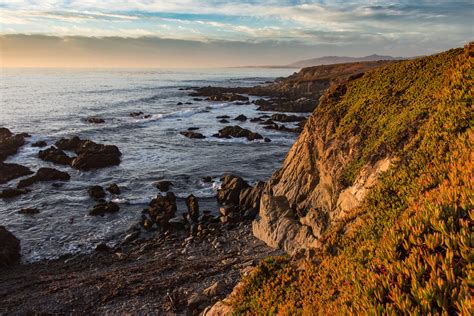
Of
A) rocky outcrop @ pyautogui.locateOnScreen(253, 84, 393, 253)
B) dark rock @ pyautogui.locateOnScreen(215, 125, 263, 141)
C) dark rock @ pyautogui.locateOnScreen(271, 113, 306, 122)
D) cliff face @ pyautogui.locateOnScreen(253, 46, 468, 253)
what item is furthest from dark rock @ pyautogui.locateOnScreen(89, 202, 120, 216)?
dark rock @ pyautogui.locateOnScreen(271, 113, 306, 122)

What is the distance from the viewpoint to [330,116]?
2200cm

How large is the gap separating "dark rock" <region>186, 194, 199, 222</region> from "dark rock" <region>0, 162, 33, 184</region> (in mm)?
20217

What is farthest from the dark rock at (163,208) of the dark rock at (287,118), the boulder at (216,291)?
the dark rock at (287,118)

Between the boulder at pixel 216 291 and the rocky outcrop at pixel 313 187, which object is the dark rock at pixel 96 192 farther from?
the boulder at pixel 216 291

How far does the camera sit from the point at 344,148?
748 inches

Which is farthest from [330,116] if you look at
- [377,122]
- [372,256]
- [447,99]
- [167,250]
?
[372,256]

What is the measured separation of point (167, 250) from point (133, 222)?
545 centimetres

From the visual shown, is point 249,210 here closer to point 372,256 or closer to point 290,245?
point 290,245

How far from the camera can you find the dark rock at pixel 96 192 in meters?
30.2

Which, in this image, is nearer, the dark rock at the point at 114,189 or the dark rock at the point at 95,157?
the dark rock at the point at 114,189

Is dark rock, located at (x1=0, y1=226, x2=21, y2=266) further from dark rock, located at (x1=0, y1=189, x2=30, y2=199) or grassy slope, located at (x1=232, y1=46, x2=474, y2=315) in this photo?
grassy slope, located at (x1=232, y1=46, x2=474, y2=315)

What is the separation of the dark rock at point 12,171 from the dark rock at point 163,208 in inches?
680

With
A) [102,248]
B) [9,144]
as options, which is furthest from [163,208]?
A: [9,144]

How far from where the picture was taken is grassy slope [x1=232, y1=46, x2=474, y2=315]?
4.82 m
